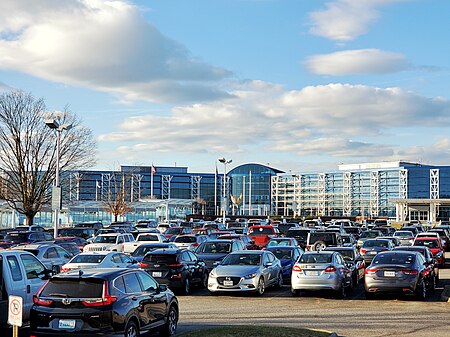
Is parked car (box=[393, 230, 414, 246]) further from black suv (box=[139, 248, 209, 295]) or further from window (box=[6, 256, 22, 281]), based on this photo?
window (box=[6, 256, 22, 281])

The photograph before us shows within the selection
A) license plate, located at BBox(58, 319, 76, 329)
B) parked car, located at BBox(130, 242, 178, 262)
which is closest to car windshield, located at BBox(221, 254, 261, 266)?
parked car, located at BBox(130, 242, 178, 262)

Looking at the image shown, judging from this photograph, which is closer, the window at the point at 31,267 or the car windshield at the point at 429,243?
the window at the point at 31,267

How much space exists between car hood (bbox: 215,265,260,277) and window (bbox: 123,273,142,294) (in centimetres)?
891

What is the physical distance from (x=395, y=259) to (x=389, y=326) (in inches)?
222

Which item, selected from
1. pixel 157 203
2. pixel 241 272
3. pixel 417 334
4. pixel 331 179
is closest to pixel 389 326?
pixel 417 334

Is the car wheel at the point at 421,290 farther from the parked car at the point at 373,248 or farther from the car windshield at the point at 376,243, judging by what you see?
the car windshield at the point at 376,243

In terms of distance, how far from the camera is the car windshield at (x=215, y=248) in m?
27.7

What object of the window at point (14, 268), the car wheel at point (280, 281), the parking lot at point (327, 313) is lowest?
the parking lot at point (327, 313)

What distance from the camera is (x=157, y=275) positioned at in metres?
21.8

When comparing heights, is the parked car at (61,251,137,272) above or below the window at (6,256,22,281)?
below

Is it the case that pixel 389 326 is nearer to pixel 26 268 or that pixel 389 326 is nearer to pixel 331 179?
pixel 26 268

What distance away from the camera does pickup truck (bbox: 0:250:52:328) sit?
1269 centimetres

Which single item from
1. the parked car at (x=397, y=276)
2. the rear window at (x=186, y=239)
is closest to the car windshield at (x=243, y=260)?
the parked car at (x=397, y=276)

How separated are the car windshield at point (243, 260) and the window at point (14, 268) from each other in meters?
9.65
